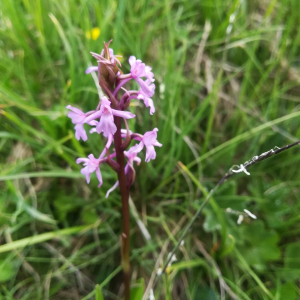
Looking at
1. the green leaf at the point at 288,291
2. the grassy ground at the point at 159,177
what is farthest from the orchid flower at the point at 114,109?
the green leaf at the point at 288,291

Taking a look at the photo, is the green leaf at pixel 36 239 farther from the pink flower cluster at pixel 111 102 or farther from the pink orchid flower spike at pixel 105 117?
the pink orchid flower spike at pixel 105 117

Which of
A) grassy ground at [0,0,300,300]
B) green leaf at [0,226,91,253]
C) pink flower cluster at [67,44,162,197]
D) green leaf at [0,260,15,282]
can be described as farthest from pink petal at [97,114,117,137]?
green leaf at [0,260,15,282]

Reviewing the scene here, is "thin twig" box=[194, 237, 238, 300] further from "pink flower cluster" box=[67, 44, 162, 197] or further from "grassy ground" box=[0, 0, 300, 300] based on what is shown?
"pink flower cluster" box=[67, 44, 162, 197]

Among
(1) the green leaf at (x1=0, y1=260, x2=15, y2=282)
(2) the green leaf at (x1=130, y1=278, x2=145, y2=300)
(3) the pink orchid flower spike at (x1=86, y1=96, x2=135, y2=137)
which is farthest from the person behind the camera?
(1) the green leaf at (x1=0, y1=260, x2=15, y2=282)

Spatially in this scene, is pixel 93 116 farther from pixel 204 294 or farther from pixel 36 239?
pixel 204 294

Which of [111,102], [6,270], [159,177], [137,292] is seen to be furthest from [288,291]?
[6,270]

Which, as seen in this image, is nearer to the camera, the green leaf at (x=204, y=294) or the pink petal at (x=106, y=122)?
the pink petal at (x=106, y=122)

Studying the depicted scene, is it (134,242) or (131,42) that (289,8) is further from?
(134,242)

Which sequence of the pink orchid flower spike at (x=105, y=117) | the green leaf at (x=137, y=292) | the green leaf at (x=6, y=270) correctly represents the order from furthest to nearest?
the green leaf at (x=6, y=270) < the green leaf at (x=137, y=292) < the pink orchid flower spike at (x=105, y=117)
